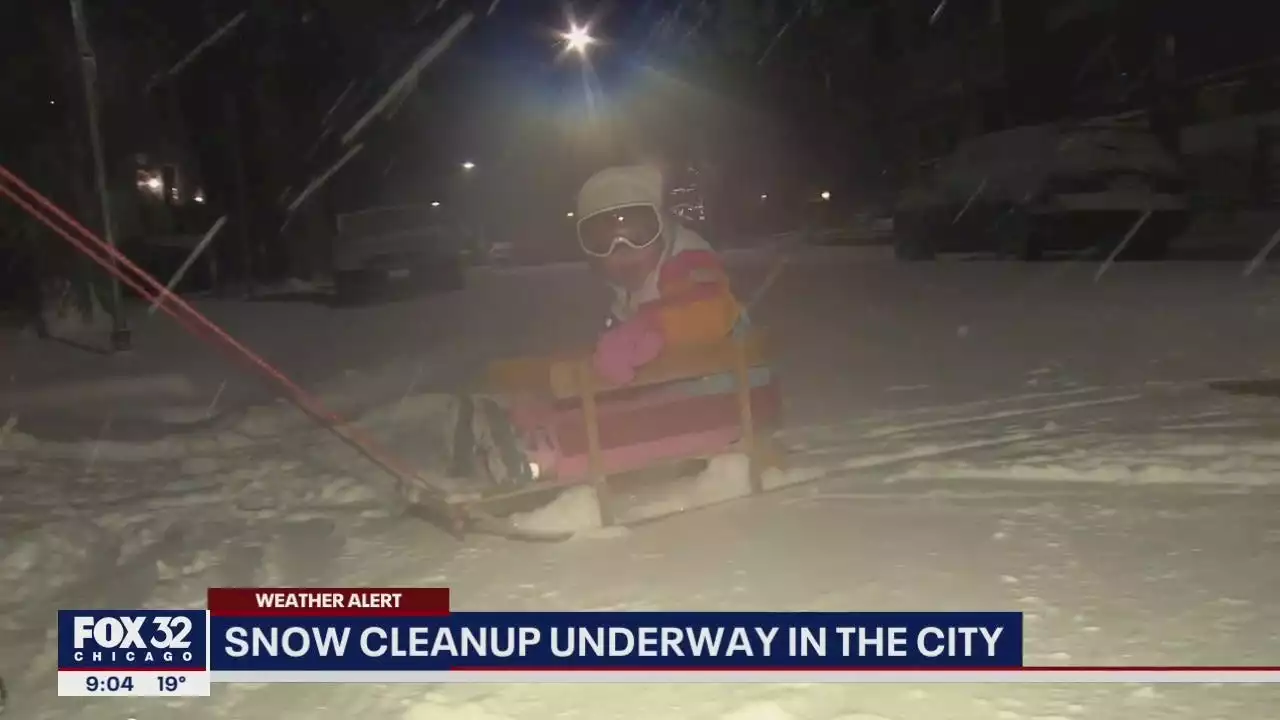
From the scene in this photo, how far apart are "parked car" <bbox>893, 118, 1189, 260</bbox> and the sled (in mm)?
11526

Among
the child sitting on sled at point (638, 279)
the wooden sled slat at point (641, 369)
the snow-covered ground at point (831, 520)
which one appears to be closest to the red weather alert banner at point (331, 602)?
the snow-covered ground at point (831, 520)

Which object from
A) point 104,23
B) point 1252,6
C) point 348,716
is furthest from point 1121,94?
point 348,716

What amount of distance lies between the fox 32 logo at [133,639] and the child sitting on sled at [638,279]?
182 centimetres

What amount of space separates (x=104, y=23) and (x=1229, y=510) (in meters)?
14.5

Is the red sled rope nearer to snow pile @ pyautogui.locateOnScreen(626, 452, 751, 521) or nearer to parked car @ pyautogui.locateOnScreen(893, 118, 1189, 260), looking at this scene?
snow pile @ pyautogui.locateOnScreen(626, 452, 751, 521)

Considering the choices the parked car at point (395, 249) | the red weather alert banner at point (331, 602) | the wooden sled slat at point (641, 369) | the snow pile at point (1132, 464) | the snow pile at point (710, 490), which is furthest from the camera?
the parked car at point (395, 249)

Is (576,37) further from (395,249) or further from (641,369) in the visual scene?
(641,369)

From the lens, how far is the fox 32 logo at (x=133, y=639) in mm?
3740

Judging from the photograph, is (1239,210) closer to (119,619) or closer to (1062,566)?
(1062,566)

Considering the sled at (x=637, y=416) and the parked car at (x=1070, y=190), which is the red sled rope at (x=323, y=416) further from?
the parked car at (x=1070, y=190)

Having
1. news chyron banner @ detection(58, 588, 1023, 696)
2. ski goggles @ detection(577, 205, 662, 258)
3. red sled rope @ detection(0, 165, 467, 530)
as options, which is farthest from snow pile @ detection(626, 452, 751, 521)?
news chyron banner @ detection(58, 588, 1023, 696)

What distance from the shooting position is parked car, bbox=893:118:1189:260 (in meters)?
15.3

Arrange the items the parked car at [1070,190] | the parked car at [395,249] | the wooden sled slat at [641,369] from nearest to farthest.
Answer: the wooden sled slat at [641,369]
the parked car at [1070,190]
the parked car at [395,249]

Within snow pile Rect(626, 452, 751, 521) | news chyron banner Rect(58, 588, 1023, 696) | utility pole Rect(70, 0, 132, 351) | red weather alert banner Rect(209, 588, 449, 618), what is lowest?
news chyron banner Rect(58, 588, 1023, 696)
